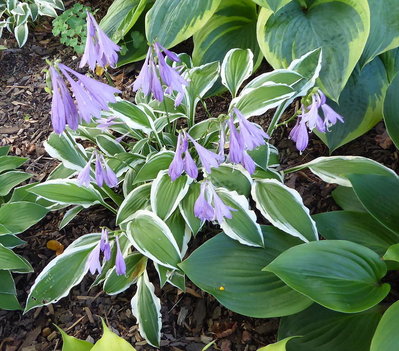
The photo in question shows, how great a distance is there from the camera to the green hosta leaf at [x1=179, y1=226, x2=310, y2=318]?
151 centimetres

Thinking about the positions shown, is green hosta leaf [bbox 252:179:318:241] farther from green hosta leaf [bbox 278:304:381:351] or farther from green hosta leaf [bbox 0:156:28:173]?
green hosta leaf [bbox 0:156:28:173]

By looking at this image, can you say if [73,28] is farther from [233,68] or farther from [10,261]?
[10,261]

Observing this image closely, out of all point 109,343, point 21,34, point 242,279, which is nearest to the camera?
point 109,343

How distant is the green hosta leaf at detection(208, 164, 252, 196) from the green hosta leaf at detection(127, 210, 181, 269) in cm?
28

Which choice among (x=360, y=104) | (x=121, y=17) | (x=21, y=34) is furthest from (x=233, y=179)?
(x=21, y=34)

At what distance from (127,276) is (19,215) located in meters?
0.53

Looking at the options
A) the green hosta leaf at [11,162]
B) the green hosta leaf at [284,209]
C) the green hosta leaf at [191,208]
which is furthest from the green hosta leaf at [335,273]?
the green hosta leaf at [11,162]

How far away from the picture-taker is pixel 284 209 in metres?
1.70

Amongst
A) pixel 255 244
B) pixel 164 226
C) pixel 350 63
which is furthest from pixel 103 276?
pixel 350 63

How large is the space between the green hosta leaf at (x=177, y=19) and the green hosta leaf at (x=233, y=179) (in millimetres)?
696

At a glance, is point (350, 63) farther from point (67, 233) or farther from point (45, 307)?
point (45, 307)

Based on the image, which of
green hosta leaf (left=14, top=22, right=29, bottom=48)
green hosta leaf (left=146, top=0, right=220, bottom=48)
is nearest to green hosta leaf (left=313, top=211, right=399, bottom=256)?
green hosta leaf (left=146, top=0, right=220, bottom=48)

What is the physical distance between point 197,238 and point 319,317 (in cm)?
61

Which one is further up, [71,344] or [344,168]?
[344,168]
